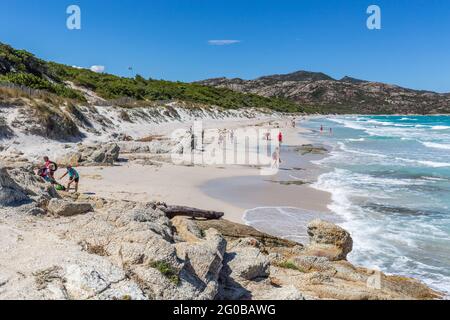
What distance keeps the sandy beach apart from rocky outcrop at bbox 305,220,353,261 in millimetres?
3452

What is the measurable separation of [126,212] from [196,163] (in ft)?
51.0

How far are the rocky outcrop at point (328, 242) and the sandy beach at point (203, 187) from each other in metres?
3.45

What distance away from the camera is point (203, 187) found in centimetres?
1658

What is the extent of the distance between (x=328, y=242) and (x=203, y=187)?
8.48 meters

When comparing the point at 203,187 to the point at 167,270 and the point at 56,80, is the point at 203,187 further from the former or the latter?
the point at 56,80

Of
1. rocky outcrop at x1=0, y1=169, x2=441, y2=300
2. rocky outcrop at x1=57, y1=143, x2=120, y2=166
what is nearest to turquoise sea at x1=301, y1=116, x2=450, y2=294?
rocky outcrop at x1=0, y1=169, x2=441, y2=300

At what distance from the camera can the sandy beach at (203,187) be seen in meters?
13.7

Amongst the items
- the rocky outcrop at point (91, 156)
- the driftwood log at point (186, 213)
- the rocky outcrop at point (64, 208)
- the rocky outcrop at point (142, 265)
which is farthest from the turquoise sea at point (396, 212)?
the rocky outcrop at point (91, 156)

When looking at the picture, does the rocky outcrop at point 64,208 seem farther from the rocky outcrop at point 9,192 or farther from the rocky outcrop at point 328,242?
the rocky outcrop at point 328,242

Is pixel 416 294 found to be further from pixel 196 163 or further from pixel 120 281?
pixel 196 163

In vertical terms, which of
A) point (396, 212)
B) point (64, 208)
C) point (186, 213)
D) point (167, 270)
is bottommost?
point (396, 212)

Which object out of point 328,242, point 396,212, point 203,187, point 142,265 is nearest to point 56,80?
point 203,187

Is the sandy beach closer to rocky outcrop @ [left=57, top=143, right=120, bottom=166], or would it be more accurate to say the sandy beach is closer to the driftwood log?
rocky outcrop @ [left=57, top=143, right=120, bottom=166]
